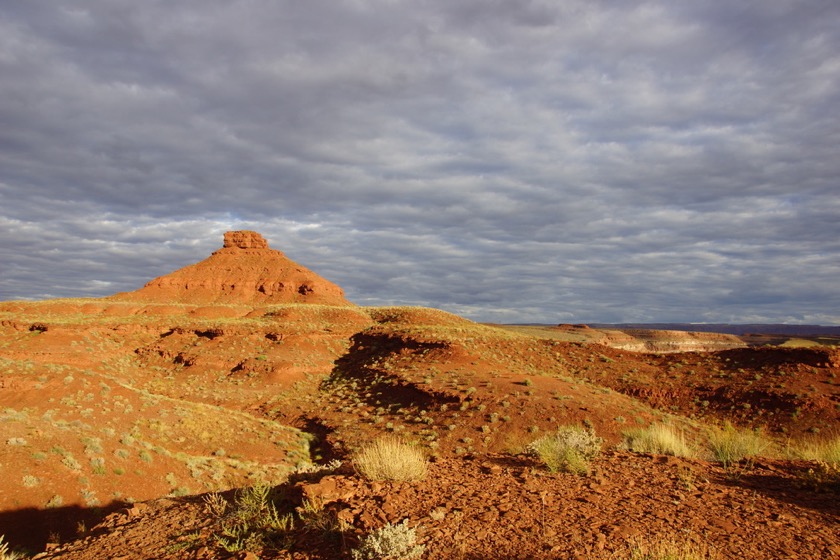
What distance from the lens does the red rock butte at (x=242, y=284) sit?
93.3 meters

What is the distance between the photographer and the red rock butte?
93312mm

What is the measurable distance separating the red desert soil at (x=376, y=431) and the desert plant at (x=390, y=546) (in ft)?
0.71

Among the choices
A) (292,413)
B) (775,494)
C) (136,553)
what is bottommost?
(292,413)

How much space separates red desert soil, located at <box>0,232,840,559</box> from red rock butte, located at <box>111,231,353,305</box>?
36.2 metres

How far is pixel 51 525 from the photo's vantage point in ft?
38.9

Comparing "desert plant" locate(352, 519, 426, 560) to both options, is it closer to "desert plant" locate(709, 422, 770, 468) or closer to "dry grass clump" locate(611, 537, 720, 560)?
"dry grass clump" locate(611, 537, 720, 560)

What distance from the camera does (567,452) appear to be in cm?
832

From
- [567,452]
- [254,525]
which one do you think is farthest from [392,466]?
[567,452]

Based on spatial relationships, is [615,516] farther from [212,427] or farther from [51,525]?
[212,427]

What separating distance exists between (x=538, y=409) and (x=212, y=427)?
1456 centimetres

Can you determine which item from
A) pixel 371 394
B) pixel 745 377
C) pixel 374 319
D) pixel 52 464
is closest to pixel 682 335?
pixel 374 319

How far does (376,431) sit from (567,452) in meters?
15.2

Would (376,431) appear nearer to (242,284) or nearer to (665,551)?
(665,551)

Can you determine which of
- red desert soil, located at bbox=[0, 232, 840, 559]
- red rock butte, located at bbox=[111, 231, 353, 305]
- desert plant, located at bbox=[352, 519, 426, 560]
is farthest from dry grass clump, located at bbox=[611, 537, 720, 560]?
red rock butte, located at bbox=[111, 231, 353, 305]
